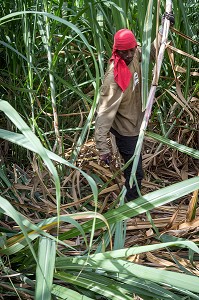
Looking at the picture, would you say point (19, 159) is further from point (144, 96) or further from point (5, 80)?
point (144, 96)

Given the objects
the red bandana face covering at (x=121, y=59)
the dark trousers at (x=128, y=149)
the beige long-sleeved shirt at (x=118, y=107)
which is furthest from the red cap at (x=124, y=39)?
the dark trousers at (x=128, y=149)

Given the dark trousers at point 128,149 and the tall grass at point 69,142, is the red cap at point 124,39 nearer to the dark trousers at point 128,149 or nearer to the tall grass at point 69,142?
the tall grass at point 69,142

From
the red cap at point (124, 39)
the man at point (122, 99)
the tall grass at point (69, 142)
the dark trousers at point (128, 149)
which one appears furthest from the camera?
the dark trousers at point (128, 149)

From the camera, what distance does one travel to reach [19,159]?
145 inches

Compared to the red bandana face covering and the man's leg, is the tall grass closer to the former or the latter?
the red bandana face covering

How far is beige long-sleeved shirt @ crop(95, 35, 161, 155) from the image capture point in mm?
3076

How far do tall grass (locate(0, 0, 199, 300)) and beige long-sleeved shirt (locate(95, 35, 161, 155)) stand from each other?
0.24ft

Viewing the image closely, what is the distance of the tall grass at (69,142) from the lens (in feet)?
6.16

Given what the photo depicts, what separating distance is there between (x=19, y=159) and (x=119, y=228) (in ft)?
4.35

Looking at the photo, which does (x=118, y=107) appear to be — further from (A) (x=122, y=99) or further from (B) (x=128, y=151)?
(B) (x=128, y=151)

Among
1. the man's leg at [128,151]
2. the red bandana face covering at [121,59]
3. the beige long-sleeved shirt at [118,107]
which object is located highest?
the red bandana face covering at [121,59]

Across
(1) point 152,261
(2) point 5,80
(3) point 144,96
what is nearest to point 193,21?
(2) point 5,80

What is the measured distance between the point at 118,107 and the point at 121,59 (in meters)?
0.24

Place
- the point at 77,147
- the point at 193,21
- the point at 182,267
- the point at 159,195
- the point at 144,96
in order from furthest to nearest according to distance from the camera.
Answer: the point at 193,21 → the point at 77,147 → the point at 144,96 → the point at 182,267 → the point at 159,195
